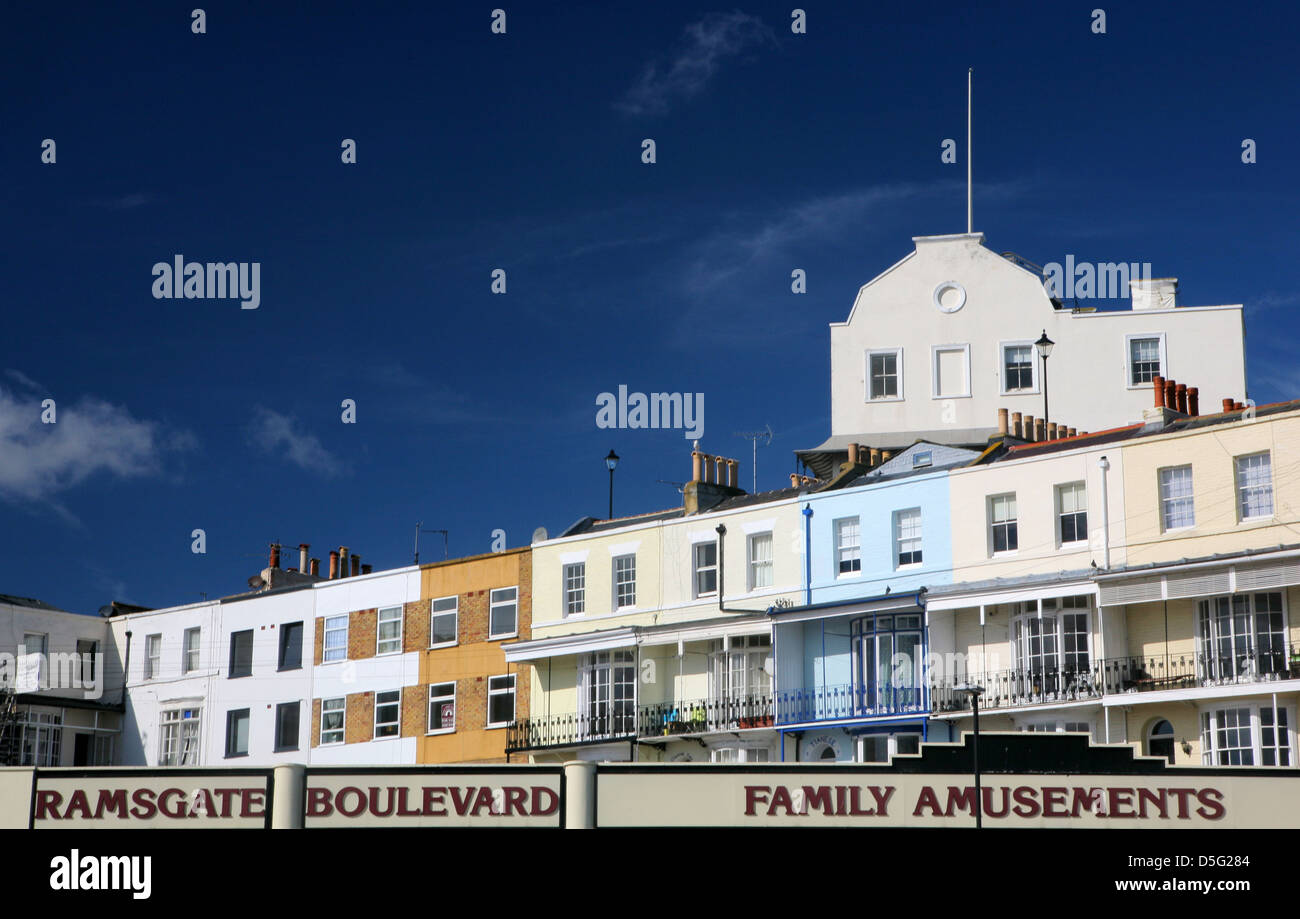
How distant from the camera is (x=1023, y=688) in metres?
47.7

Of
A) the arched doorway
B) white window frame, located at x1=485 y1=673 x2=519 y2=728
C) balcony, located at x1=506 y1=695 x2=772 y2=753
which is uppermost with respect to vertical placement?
white window frame, located at x1=485 y1=673 x2=519 y2=728

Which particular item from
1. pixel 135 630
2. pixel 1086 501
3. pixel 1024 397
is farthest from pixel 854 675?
pixel 135 630

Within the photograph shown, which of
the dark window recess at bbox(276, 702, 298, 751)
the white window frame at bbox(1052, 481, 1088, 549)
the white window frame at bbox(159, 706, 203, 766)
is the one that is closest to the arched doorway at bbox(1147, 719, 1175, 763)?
the white window frame at bbox(1052, 481, 1088, 549)

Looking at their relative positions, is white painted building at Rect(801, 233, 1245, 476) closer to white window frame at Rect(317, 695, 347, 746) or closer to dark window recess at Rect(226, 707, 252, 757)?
white window frame at Rect(317, 695, 347, 746)

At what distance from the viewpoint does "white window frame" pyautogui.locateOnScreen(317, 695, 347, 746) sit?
62.0 metres

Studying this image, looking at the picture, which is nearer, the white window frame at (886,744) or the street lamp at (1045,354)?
the white window frame at (886,744)

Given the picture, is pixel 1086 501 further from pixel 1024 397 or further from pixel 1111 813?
pixel 1024 397

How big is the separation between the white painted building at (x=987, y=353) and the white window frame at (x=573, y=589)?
10.5 m

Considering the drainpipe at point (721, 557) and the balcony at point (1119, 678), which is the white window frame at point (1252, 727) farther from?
the drainpipe at point (721, 557)

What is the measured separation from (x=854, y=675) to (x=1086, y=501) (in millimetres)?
7897

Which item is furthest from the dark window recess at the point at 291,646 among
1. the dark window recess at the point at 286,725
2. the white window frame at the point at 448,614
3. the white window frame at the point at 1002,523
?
the white window frame at the point at 1002,523

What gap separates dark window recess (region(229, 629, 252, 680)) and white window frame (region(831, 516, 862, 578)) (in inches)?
900

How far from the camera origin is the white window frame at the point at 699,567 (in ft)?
183
